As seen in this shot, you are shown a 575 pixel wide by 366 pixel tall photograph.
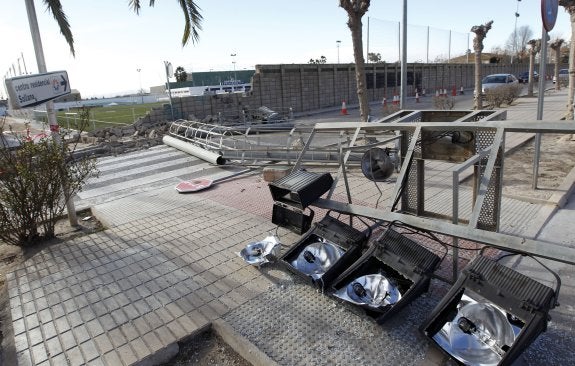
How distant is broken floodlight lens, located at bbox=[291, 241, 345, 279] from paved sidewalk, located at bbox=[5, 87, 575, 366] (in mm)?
170

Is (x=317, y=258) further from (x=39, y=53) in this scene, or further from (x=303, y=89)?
(x=303, y=89)

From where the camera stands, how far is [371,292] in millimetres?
3018

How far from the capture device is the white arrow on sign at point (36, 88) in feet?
14.6

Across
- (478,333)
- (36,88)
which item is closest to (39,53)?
(36,88)

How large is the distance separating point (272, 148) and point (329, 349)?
6343mm

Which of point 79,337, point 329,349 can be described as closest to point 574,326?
point 329,349

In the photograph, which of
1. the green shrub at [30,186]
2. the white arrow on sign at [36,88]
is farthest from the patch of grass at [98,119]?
the green shrub at [30,186]

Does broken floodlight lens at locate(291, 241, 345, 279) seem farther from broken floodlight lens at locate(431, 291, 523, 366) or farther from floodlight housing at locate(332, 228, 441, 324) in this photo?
broken floodlight lens at locate(431, 291, 523, 366)

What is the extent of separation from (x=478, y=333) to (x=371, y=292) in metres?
0.80

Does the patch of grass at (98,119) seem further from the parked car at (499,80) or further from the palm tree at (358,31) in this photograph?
the parked car at (499,80)

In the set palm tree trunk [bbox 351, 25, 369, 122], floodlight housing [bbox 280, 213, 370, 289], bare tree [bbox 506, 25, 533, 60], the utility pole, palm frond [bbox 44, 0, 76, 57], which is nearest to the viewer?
floodlight housing [bbox 280, 213, 370, 289]

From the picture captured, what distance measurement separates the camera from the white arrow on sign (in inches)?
175

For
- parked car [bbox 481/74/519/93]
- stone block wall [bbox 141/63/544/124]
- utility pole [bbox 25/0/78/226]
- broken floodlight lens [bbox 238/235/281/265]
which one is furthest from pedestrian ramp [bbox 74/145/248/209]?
parked car [bbox 481/74/519/93]

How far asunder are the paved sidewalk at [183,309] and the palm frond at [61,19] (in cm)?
376
